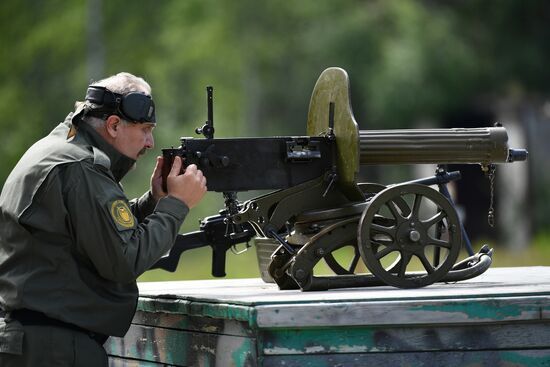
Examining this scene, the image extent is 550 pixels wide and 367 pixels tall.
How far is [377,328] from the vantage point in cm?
545

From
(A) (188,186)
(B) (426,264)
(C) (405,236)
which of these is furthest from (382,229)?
(A) (188,186)

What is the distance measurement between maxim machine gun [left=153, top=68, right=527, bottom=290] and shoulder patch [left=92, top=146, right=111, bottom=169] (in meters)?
0.37

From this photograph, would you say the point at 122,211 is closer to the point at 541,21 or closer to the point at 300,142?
the point at 300,142

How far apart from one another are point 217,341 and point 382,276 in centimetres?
82

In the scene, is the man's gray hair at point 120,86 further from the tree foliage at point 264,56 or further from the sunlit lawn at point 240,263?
the tree foliage at point 264,56

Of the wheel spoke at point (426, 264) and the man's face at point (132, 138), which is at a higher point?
the man's face at point (132, 138)

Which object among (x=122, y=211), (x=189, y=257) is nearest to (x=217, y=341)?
(x=122, y=211)

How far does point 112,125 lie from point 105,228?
558 millimetres

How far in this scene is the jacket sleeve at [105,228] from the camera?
18.2ft

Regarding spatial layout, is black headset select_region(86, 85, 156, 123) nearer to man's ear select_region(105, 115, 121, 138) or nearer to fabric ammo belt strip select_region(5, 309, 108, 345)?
man's ear select_region(105, 115, 121, 138)

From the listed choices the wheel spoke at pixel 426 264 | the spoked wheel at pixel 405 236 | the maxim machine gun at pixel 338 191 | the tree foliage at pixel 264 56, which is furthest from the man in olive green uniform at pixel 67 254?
the tree foliage at pixel 264 56

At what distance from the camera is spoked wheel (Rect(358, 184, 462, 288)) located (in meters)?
6.05

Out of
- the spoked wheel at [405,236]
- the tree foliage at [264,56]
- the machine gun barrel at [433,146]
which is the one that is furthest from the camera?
the tree foliage at [264,56]

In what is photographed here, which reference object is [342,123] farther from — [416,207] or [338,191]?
[416,207]
